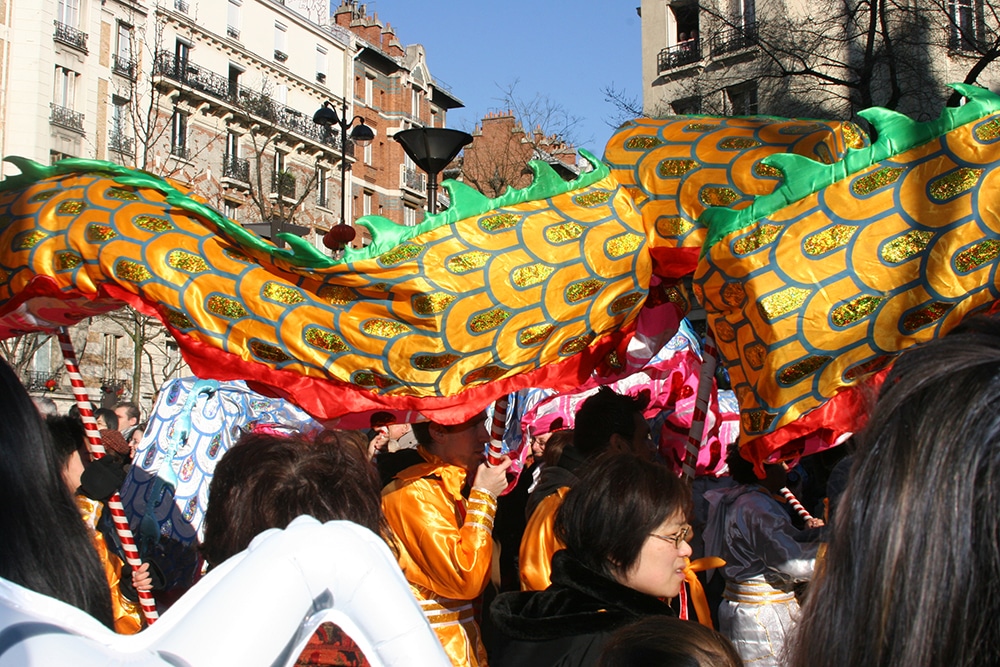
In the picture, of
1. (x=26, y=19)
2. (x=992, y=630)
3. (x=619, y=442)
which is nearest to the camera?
(x=992, y=630)

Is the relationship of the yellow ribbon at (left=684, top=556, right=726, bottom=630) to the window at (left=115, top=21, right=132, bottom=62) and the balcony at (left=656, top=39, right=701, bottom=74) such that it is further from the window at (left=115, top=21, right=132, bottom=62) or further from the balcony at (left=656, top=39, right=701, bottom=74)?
the window at (left=115, top=21, right=132, bottom=62)

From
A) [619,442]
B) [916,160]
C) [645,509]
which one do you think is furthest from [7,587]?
[619,442]

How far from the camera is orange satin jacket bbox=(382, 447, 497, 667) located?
3256 millimetres

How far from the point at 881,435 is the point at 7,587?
2.73 feet

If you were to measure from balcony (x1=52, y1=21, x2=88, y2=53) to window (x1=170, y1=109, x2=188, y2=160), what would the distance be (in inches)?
153

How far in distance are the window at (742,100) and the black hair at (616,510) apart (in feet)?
55.5

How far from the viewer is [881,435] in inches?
38.5

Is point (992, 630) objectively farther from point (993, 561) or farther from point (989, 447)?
point (989, 447)

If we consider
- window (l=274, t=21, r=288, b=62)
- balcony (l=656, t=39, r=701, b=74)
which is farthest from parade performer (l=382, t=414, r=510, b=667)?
window (l=274, t=21, r=288, b=62)

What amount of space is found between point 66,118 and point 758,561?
1144 inches

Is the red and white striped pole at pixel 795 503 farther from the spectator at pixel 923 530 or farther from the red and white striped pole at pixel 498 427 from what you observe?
the spectator at pixel 923 530

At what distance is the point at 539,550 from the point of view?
344cm

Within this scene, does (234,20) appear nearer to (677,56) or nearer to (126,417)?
(677,56)

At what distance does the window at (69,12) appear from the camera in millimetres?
29547
